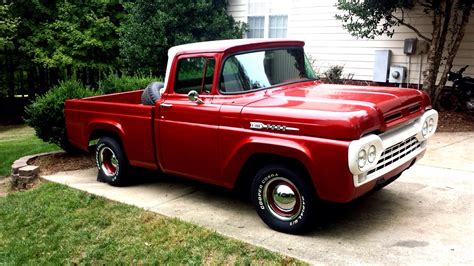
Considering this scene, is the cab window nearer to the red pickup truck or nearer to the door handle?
the red pickup truck

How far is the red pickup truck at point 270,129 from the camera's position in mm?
4004

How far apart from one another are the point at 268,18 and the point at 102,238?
9.88m

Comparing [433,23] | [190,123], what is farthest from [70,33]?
[190,123]

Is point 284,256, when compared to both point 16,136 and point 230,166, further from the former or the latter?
point 16,136

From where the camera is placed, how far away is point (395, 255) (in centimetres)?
393

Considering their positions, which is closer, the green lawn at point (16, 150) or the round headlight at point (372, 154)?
the round headlight at point (372, 154)

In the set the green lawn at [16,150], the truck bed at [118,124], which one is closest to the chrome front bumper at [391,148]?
the truck bed at [118,124]

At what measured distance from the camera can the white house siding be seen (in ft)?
35.3

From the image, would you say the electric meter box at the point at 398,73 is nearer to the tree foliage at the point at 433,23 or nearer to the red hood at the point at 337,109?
the tree foliage at the point at 433,23

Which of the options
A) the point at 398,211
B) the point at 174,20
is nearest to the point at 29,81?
the point at 174,20

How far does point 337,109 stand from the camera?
4.14 metres

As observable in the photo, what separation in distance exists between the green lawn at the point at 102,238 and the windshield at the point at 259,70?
1565 millimetres

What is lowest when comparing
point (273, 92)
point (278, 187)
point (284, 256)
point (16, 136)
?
point (16, 136)

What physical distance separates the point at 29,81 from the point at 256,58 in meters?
13.3
